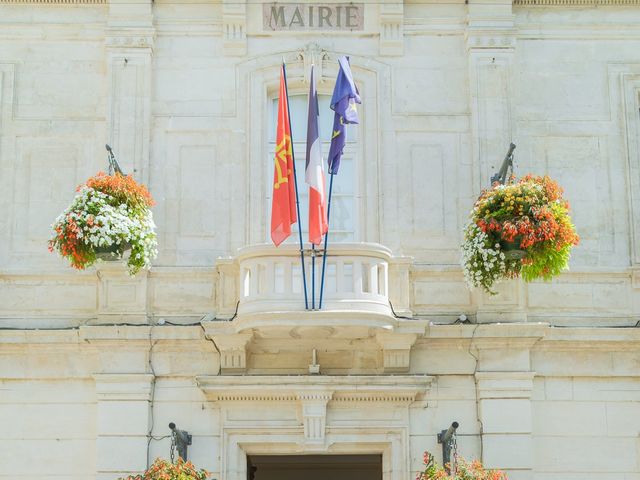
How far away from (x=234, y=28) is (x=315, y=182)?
8.80 ft

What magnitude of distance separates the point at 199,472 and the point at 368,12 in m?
5.84

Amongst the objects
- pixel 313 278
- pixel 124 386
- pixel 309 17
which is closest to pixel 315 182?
pixel 313 278

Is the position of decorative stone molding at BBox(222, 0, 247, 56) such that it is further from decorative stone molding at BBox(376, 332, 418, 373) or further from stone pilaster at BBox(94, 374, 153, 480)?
stone pilaster at BBox(94, 374, 153, 480)

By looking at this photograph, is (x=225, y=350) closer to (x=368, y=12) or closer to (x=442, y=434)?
(x=442, y=434)

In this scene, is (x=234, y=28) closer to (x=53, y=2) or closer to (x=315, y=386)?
(x=53, y=2)

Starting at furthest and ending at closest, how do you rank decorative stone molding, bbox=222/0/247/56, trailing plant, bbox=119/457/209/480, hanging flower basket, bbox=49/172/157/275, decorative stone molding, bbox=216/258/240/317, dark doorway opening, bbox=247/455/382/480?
dark doorway opening, bbox=247/455/382/480 < decorative stone molding, bbox=222/0/247/56 < decorative stone molding, bbox=216/258/240/317 < hanging flower basket, bbox=49/172/157/275 < trailing plant, bbox=119/457/209/480

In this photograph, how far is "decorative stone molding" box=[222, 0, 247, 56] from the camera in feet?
49.5

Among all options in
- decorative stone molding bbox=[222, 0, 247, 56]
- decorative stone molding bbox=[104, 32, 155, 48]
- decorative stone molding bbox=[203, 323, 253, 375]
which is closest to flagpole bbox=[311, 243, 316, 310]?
decorative stone molding bbox=[203, 323, 253, 375]

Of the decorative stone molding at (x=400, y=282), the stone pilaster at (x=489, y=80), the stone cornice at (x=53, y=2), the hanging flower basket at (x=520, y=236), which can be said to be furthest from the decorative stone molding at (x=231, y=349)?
the stone cornice at (x=53, y=2)

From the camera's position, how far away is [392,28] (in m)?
15.2

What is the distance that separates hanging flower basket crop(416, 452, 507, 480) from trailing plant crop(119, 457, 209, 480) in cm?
228

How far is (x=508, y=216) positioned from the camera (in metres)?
13.4

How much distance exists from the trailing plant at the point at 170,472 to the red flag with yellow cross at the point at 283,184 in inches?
98.6

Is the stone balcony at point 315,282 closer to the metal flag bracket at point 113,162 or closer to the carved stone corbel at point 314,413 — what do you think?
the carved stone corbel at point 314,413
